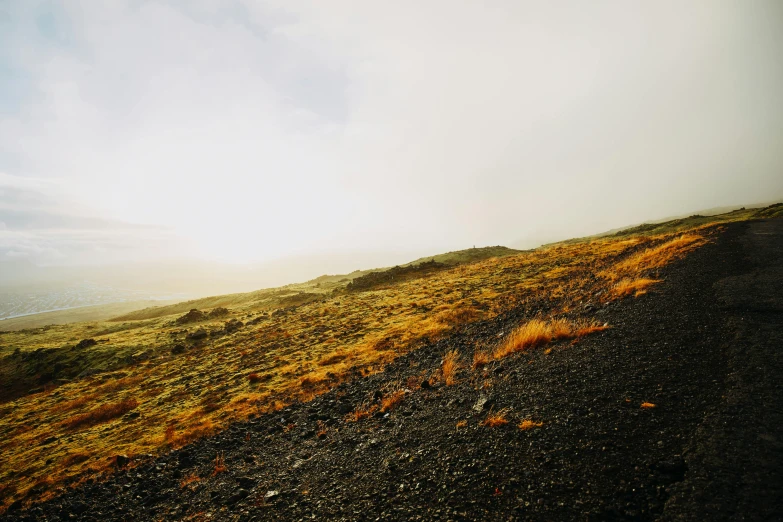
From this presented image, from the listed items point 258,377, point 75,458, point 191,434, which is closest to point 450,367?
point 191,434

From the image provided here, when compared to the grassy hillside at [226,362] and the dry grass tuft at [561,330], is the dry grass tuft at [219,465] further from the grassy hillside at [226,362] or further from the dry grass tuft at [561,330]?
the dry grass tuft at [561,330]

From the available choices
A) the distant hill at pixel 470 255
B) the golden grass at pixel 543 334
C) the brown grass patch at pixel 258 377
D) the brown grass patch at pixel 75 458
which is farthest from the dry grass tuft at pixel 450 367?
the distant hill at pixel 470 255

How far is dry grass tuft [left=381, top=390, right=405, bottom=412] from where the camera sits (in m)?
8.95

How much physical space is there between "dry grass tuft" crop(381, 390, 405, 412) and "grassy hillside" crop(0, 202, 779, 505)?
10.6 feet

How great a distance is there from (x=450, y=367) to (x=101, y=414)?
1852 centimetres

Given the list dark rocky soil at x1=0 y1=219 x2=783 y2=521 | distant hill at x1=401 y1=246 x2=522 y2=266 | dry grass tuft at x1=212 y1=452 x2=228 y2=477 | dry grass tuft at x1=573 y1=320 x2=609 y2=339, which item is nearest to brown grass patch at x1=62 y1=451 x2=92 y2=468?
Result: dark rocky soil at x1=0 y1=219 x2=783 y2=521

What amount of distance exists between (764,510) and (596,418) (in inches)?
84.6

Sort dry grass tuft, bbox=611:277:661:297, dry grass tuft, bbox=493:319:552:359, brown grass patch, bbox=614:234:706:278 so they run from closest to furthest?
dry grass tuft, bbox=493:319:552:359 < dry grass tuft, bbox=611:277:661:297 < brown grass patch, bbox=614:234:706:278

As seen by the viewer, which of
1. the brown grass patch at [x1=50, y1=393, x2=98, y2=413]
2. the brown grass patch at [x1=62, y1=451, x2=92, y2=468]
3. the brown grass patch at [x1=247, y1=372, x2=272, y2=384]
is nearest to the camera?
the brown grass patch at [x1=62, y1=451, x2=92, y2=468]

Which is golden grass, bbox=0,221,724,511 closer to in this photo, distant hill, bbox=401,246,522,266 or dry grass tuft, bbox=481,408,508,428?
dry grass tuft, bbox=481,408,508,428

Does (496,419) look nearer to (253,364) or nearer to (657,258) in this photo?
(253,364)

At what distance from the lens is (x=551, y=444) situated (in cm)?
511

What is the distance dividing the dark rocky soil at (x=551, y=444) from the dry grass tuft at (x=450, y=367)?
0.32 meters

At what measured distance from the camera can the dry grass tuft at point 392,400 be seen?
8953mm
